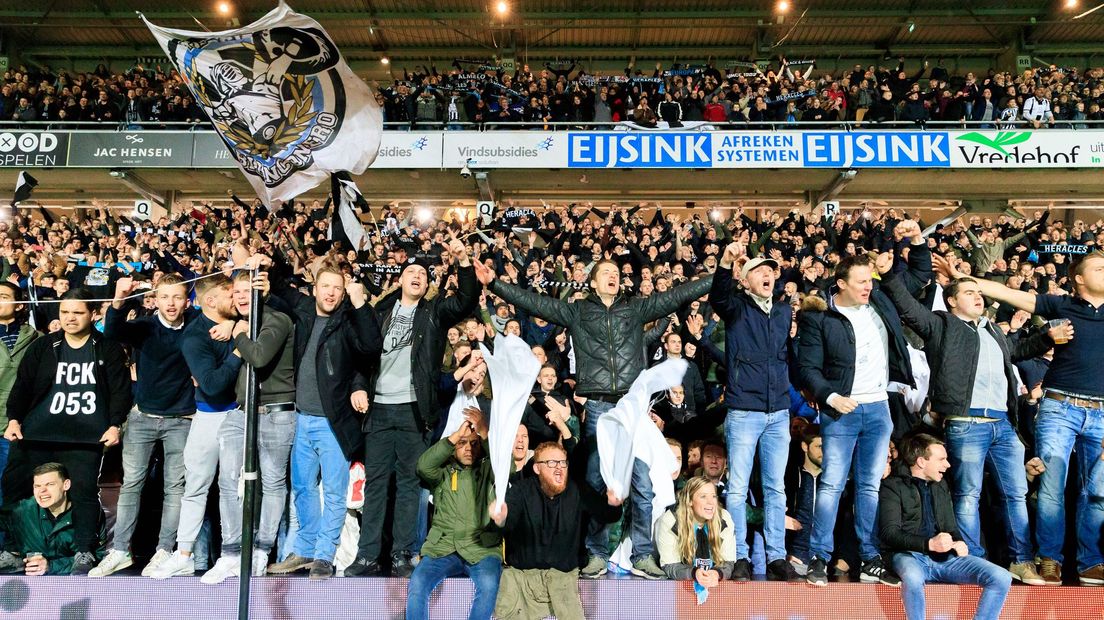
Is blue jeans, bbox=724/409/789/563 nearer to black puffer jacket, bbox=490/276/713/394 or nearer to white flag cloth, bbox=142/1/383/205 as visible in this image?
black puffer jacket, bbox=490/276/713/394

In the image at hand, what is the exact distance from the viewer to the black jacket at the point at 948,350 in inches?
163

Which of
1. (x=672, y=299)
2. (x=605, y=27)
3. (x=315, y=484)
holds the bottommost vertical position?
(x=315, y=484)

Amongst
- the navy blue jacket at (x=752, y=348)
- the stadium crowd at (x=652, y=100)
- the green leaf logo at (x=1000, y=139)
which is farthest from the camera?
the stadium crowd at (x=652, y=100)

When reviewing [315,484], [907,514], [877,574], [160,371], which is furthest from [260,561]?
[907,514]

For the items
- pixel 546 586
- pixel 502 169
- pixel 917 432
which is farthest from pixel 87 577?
pixel 502 169

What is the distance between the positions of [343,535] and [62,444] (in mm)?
1788

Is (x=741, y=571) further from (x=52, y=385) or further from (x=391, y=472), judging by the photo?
(x=52, y=385)

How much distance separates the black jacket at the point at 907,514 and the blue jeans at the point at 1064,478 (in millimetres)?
550

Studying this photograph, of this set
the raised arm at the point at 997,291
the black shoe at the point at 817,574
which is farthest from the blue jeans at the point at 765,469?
the raised arm at the point at 997,291

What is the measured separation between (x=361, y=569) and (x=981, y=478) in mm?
3609

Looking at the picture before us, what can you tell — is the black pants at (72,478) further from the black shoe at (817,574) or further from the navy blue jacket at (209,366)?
the black shoe at (817,574)

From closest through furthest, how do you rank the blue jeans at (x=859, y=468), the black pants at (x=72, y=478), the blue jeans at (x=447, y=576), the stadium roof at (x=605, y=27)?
1. the blue jeans at (x=447, y=576)
2. the blue jeans at (x=859, y=468)
3. the black pants at (x=72, y=478)
4. the stadium roof at (x=605, y=27)

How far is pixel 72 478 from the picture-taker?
14.1ft

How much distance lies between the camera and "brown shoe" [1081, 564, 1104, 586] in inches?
154
